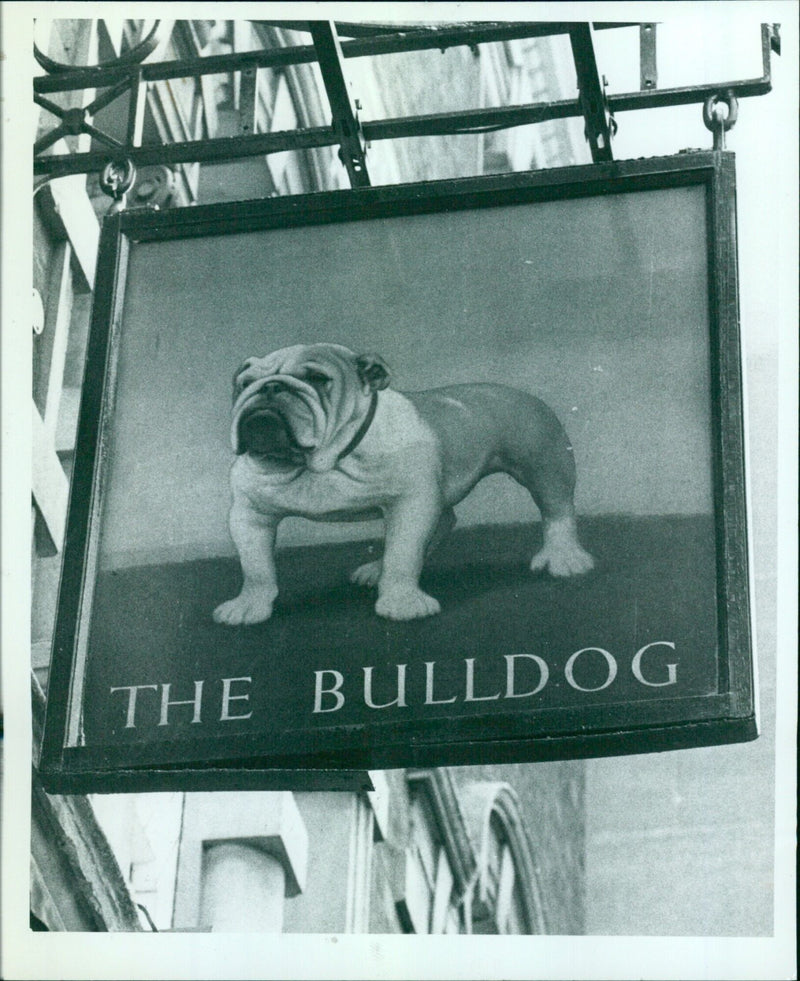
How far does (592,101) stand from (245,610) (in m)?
1.98

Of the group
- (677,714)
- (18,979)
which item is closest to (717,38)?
(677,714)

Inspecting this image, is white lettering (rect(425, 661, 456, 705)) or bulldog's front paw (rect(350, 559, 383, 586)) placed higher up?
bulldog's front paw (rect(350, 559, 383, 586))

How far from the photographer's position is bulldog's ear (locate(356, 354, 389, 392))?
6.47 meters

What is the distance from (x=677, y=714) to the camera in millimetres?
5566

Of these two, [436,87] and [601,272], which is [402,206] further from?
[436,87]

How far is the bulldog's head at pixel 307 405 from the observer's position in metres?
6.41

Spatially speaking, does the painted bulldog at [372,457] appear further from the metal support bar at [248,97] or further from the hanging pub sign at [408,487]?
the metal support bar at [248,97]

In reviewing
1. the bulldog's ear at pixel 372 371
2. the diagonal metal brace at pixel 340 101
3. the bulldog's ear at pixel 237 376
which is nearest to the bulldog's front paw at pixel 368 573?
the bulldog's ear at pixel 372 371

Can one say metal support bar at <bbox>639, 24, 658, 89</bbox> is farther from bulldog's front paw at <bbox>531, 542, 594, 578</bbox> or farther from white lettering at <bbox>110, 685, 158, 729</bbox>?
white lettering at <bbox>110, 685, 158, 729</bbox>

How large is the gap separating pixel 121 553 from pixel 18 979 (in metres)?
1.30

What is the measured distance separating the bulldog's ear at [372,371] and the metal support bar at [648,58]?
1.28 meters

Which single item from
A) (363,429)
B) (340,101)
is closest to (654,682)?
(363,429)

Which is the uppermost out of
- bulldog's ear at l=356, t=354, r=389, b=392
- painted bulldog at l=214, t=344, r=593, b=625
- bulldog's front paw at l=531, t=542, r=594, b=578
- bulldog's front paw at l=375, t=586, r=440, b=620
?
bulldog's ear at l=356, t=354, r=389, b=392

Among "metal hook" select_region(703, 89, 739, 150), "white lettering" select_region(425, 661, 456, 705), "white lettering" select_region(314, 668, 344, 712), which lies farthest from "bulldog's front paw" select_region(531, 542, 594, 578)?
"metal hook" select_region(703, 89, 739, 150)
